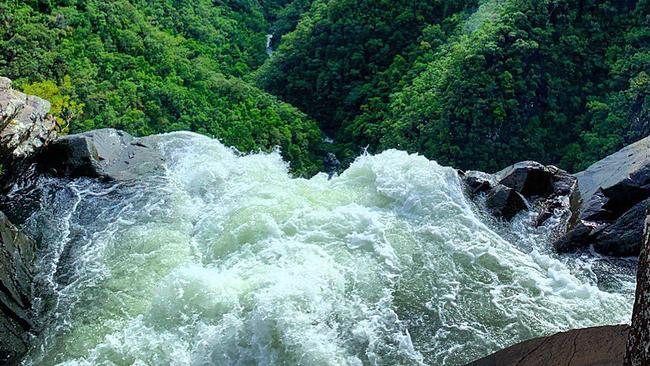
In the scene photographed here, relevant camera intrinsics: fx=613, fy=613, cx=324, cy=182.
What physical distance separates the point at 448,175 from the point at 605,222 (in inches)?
170

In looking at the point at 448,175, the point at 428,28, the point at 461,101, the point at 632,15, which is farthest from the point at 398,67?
the point at 448,175

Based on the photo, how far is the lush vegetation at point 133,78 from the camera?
2558 centimetres

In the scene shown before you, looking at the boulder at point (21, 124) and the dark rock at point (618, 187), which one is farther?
the boulder at point (21, 124)

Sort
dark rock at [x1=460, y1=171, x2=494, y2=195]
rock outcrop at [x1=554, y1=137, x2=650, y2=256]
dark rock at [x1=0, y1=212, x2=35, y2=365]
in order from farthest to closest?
dark rock at [x1=460, y1=171, x2=494, y2=195] → rock outcrop at [x1=554, y1=137, x2=650, y2=256] → dark rock at [x1=0, y1=212, x2=35, y2=365]

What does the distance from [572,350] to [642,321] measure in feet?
11.1

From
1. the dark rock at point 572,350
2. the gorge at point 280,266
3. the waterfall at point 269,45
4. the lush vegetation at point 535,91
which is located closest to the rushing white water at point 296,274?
the gorge at point 280,266

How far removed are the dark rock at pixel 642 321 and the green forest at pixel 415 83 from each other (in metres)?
20.0

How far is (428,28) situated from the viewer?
40781mm

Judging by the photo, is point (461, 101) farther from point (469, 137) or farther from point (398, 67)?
point (398, 67)

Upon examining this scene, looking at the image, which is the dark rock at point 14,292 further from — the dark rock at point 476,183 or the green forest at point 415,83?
the dark rock at point 476,183

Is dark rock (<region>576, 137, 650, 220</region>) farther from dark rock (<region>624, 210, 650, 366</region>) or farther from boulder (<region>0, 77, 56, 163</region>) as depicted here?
boulder (<region>0, 77, 56, 163</region>)

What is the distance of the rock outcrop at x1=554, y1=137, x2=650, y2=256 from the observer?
A: 15.2 metres

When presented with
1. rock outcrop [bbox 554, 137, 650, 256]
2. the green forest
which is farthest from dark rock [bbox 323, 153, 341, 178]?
rock outcrop [bbox 554, 137, 650, 256]

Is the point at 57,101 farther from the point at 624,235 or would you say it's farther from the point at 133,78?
the point at 624,235
